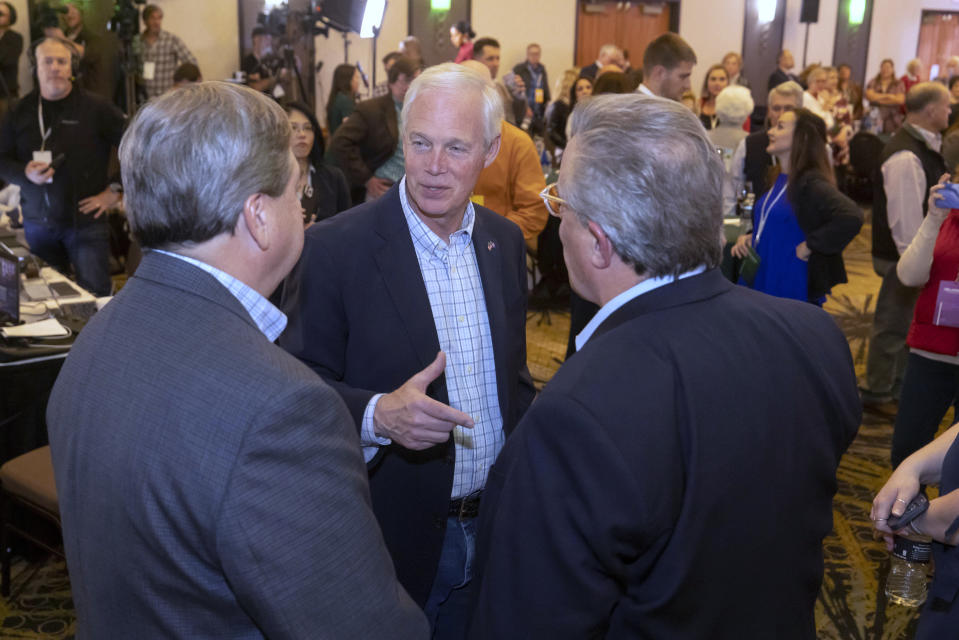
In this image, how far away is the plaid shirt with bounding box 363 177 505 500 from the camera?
5.95 feet

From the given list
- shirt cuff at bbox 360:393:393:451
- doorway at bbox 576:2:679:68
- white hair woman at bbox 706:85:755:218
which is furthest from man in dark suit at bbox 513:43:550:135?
shirt cuff at bbox 360:393:393:451

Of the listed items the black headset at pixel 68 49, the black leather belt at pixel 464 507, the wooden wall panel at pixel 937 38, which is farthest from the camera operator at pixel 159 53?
the wooden wall panel at pixel 937 38

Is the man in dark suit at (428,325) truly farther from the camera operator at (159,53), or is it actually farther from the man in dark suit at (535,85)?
the camera operator at (159,53)

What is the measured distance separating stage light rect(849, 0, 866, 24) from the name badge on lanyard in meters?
14.2

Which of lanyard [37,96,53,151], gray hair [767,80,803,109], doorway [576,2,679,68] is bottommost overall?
lanyard [37,96,53,151]

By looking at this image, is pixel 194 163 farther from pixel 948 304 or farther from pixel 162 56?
pixel 162 56

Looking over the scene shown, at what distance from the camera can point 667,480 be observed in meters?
1.06

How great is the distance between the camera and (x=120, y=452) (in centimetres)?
100

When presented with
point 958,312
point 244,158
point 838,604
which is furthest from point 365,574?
point 958,312

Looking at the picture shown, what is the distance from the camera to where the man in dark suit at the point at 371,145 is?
4.98 m

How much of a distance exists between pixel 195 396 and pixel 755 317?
0.73 meters

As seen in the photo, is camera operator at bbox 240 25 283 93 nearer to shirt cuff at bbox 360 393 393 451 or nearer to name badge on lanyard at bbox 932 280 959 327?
name badge on lanyard at bbox 932 280 959 327

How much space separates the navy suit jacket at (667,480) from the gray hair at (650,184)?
2.1 inches

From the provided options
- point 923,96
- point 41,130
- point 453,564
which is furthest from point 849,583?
point 41,130
